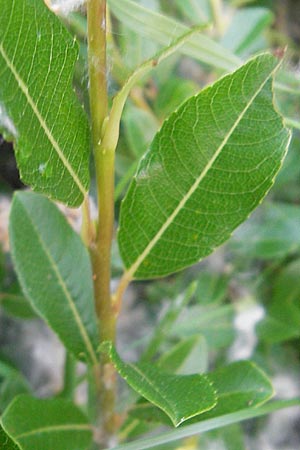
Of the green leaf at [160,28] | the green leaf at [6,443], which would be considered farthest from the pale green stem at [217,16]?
the green leaf at [6,443]

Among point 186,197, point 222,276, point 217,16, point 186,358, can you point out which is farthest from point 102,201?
point 217,16

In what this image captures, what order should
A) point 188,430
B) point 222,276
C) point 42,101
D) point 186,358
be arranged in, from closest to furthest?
point 42,101 → point 188,430 → point 186,358 → point 222,276

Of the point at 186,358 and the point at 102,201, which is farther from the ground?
the point at 102,201

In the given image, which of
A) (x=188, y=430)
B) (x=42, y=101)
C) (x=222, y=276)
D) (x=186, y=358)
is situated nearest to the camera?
(x=42, y=101)

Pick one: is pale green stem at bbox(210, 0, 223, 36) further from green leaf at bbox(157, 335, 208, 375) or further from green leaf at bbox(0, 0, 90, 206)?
green leaf at bbox(0, 0, 90, 206)

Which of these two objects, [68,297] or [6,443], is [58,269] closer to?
[68,297]

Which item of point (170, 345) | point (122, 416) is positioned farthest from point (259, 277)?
point (122, 416)

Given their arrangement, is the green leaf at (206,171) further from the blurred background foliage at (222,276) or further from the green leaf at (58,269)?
the blurred background foliage at (222,276)

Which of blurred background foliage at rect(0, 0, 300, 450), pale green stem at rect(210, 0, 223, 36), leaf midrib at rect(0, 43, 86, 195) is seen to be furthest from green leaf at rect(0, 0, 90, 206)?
pale green stem at rect(210, 0, 223, 36)
